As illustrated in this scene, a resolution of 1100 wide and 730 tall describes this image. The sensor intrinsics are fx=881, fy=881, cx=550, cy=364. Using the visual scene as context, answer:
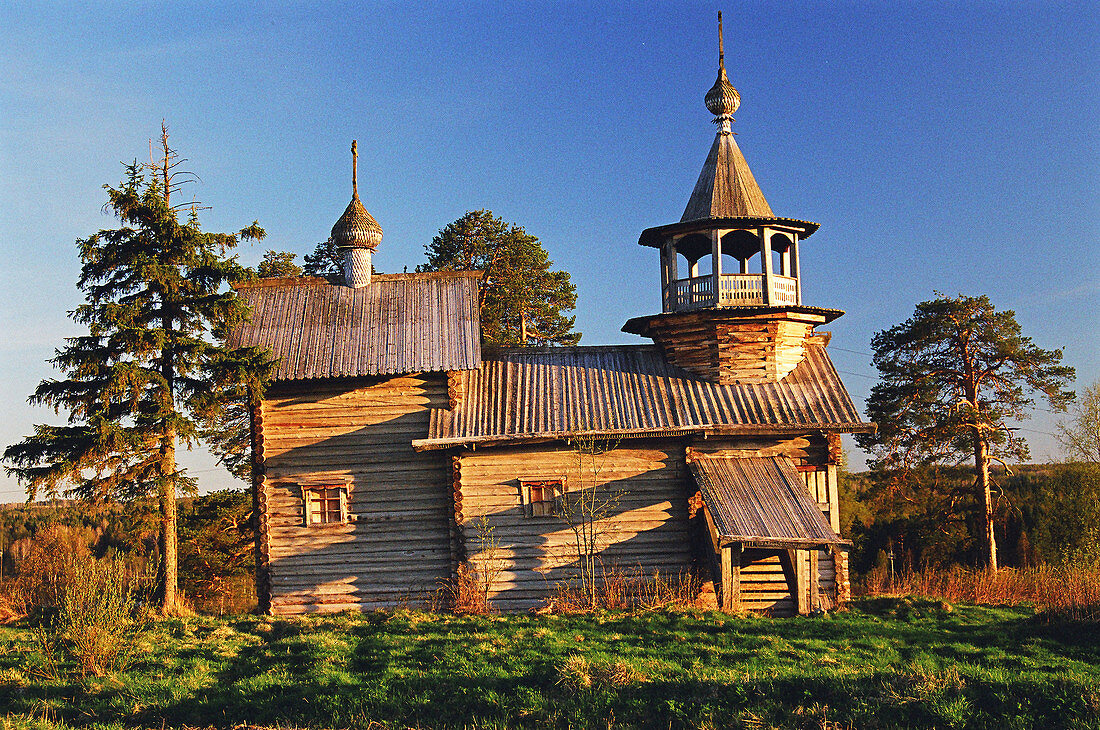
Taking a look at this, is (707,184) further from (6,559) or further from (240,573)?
(6,559)

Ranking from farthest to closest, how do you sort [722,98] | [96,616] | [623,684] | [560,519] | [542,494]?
1. [722,98]
2. [542,494]
3. [560,519]
4. [96,616]
5. [623,684]

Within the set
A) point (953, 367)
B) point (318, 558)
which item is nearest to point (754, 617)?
point (318, 558)

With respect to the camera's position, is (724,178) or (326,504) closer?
(326,504)

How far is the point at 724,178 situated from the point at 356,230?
9271mm

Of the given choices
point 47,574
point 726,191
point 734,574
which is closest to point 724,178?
point 726,191

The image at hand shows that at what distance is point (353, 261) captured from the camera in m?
22.0

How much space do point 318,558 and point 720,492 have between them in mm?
8665

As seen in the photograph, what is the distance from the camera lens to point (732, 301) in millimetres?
20547

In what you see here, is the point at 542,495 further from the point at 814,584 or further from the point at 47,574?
the point at 47,574

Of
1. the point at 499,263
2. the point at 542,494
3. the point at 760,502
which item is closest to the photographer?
the point at 760,502

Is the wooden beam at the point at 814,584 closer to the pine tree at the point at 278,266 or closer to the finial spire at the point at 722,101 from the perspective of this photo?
the finial spire at the point at 722,101

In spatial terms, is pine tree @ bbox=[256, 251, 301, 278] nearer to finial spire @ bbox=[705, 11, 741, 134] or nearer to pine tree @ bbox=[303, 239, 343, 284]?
pine tree @ bbox=[303, 239, 343, 284]

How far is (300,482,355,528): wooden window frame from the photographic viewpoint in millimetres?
19047


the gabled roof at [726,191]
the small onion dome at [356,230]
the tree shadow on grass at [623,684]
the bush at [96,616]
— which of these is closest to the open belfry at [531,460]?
the gabled roof at [726,191]
